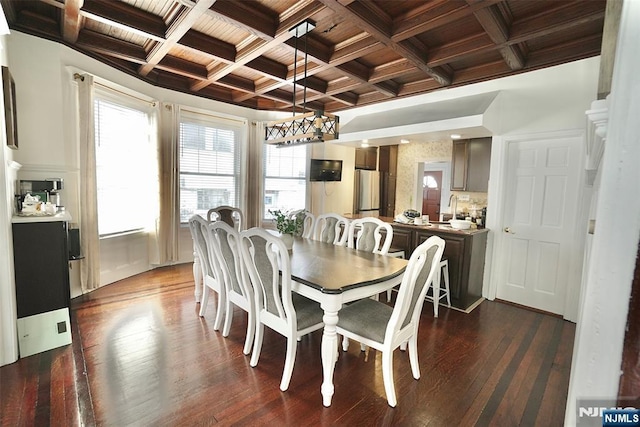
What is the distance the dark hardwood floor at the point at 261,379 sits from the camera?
185cm

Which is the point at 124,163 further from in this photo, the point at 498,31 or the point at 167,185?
the point at 498,31

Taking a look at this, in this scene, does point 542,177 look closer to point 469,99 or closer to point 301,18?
point 469,99

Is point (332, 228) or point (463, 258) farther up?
point (332, 228)

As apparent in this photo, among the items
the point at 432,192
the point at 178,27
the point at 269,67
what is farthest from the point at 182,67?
the point at 432,192

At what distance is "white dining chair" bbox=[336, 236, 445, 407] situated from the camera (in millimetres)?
1892

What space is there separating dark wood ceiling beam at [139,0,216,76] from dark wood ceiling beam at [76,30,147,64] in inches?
5.4

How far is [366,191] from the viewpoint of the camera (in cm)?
666

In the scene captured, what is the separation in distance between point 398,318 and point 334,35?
282 centimetres

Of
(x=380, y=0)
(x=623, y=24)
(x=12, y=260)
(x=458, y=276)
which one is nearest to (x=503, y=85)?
(x=380, y=0)

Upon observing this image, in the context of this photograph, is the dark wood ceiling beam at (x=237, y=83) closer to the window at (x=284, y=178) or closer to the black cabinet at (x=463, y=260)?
the window at (x=284, y=178)

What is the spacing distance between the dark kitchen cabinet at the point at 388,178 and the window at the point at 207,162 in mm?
3238

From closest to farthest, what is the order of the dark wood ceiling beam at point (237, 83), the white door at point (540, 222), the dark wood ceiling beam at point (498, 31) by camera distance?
the dark wood ceiling beam at point (498, 31) < the white door at point (540, 222) < the dark wood ceiling beam at point (237, 83)

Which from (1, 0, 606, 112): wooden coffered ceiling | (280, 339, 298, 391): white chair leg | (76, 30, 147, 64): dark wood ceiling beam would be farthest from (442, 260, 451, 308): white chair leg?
(76, 30, 147, 64): dark wood ceiling beam

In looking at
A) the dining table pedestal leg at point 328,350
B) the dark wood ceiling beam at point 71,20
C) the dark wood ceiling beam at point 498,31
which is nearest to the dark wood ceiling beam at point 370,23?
the dark wood ceiling beam at point 498,31
